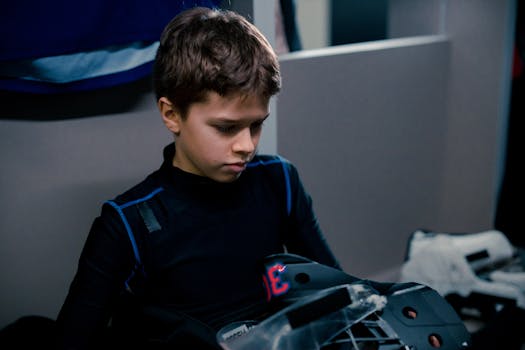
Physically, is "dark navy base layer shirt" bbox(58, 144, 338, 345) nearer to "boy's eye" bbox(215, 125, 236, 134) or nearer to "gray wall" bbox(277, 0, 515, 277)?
"boy's eye" bbox(215, 125, 236, 134)

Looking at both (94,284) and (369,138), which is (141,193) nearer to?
(94,284)

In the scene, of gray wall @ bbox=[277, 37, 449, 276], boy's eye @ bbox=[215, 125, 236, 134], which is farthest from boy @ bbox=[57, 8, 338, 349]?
gray wall @ bbox=[277, 37, 449, 276]

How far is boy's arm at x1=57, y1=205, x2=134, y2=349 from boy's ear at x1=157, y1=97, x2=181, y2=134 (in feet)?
0.50

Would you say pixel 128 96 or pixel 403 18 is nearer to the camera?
pixel 128 96

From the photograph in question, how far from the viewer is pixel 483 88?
196 cm

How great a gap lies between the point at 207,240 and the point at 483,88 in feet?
4.57

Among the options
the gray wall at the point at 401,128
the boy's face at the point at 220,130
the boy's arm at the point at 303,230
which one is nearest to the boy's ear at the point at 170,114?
the boy's face at the point at 220,130

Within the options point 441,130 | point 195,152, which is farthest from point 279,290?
point 441,130

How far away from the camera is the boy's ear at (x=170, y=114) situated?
0.84 metres

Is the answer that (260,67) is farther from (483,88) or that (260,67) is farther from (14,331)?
(483,88)

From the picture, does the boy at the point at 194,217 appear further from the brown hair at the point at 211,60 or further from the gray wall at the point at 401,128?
the gray wall at the point at 401,128

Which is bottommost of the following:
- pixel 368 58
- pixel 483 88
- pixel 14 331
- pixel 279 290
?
pixel 14 331

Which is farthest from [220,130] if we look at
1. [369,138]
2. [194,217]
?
[369,138]

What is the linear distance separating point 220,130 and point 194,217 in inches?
6.2
